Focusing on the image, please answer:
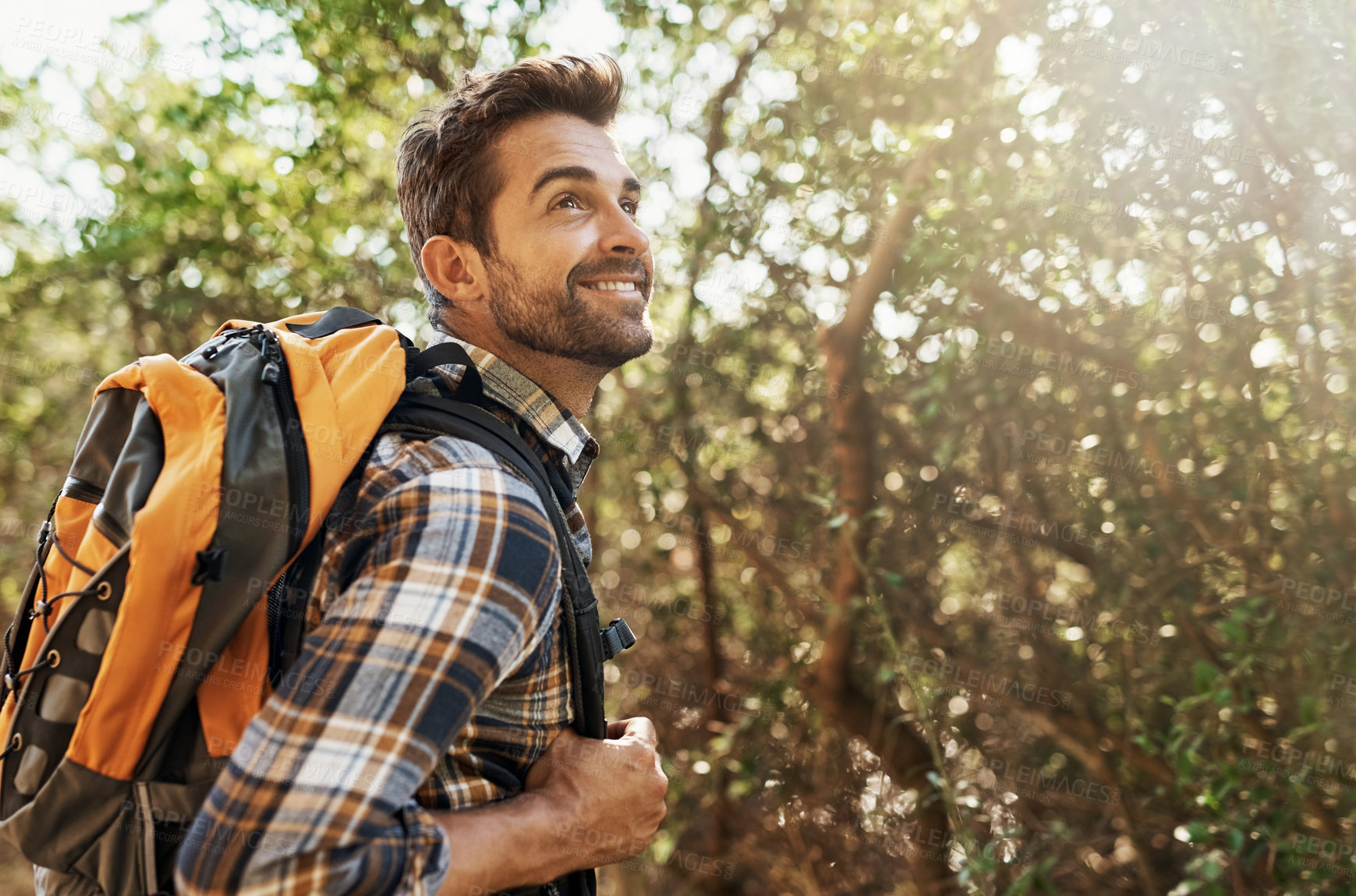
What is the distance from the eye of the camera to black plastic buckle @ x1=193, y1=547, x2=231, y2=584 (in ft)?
3.50

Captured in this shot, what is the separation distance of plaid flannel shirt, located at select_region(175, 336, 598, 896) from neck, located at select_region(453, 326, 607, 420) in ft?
1.53

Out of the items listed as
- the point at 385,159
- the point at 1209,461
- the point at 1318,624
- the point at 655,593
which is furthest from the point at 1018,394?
the point at 385,159

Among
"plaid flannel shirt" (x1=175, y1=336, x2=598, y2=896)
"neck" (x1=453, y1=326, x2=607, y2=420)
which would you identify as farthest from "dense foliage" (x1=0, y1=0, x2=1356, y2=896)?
"plaid flannel shirt" (x1=175, y1=336, x2=598, y2=896)

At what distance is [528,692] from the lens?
4.19 feet

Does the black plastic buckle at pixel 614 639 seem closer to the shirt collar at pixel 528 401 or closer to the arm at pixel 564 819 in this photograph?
the arm at pixel 564 819

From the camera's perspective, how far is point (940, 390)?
3141 millimetres

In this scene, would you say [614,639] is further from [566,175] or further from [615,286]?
[566,175]

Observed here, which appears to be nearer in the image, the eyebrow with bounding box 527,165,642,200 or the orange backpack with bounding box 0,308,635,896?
the orange backpack with bounding box 0,308,635,896

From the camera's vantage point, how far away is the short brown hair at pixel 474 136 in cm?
178

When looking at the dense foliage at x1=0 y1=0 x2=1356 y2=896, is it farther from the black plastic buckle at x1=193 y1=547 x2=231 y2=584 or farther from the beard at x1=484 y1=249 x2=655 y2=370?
the black plastic buckle at x1=193 y1=547 x2=231 y2=584

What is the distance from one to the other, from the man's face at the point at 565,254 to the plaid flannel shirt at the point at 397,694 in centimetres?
49

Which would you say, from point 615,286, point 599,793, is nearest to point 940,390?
point 615,286

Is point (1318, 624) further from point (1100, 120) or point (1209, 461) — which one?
point (1100, 120)

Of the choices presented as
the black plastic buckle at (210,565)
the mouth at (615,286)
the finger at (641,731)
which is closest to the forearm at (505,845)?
A: the finger at (641,731)
